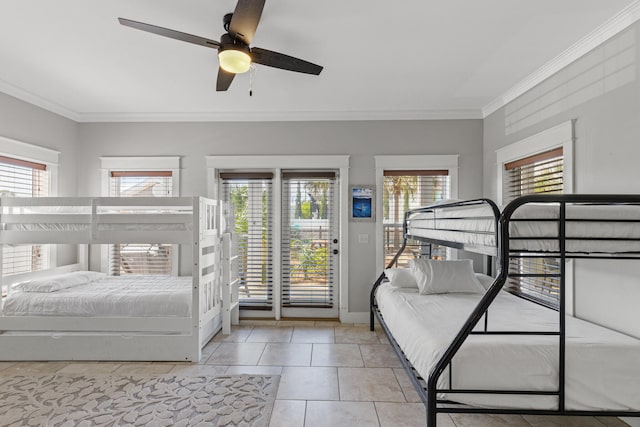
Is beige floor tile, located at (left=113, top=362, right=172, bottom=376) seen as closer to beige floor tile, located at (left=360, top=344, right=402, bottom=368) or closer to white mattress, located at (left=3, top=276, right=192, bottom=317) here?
white mattress, located at (left=3, top=276, right=192, bottom=317)

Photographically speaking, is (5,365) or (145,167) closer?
(5,365)

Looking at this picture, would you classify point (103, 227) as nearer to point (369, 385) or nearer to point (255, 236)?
point (255, 236)

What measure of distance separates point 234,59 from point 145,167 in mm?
2707

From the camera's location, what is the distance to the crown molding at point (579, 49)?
6.79 feet

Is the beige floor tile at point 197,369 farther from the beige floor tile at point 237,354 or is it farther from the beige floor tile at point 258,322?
the beige floor tile at point 258,322

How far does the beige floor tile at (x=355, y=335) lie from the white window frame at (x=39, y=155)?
134 inches

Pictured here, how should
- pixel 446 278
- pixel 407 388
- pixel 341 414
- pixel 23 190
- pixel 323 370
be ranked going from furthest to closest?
pixel 23 190 < pixel 446 278 < pixel 323 370 < pixel 407 388 < pixel 341 414

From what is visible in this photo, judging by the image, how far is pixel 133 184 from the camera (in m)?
4.14

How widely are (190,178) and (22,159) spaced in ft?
5.42

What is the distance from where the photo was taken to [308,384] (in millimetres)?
2600

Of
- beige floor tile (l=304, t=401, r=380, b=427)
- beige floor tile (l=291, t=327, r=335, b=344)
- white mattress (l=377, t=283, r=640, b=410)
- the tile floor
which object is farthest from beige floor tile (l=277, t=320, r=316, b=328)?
white mattress (l=377, t=283, r=640, b=410)

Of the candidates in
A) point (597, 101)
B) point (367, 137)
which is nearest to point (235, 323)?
point (367, 137)

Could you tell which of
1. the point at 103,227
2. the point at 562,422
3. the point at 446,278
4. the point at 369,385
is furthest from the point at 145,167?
the point at 562,422

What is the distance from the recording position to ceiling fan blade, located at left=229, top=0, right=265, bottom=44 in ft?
5.36
